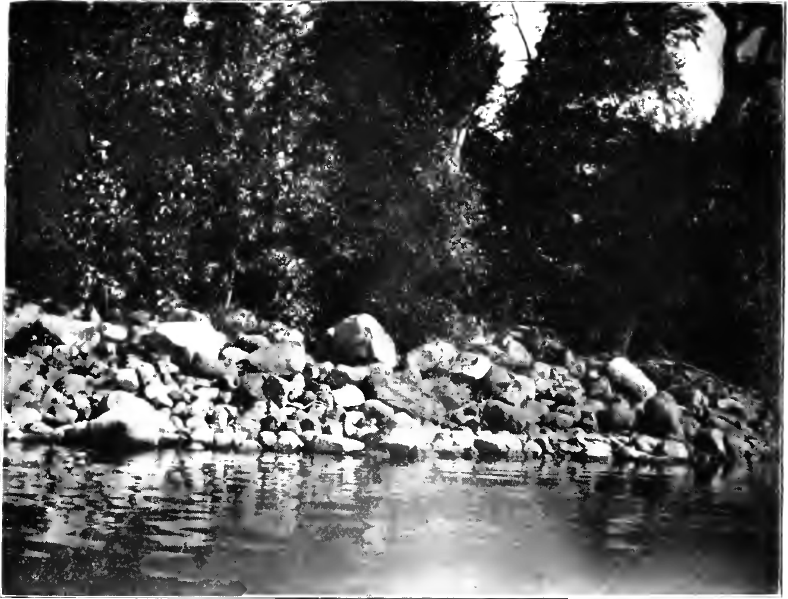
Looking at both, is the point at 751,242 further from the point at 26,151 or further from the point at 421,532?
the point at 26,151

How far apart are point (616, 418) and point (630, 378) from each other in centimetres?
13

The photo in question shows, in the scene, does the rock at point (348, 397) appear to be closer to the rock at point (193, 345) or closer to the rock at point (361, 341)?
the rock at point (361, 341)

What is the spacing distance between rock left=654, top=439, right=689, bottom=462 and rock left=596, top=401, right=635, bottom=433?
0.11 metres

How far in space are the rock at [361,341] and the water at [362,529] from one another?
309mm

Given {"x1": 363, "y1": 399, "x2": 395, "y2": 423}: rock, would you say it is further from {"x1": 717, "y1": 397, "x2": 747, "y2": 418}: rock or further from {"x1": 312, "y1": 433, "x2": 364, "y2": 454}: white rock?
{"x1": 717, "y1": 397, "x2": 747, "y2": 418}: rock

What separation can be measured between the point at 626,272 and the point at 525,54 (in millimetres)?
747

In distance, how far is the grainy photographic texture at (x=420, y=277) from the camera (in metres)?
3.75

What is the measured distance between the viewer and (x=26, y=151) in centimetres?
376

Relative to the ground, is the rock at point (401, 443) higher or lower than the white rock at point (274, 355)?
lower

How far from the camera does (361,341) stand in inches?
150

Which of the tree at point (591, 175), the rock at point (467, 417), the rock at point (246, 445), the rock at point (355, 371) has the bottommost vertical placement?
the rock at point (246, 445)

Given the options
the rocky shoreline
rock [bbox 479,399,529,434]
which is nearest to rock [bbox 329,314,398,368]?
the rocky shoreline

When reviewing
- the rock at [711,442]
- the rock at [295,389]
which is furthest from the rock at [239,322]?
the rock at [711,442]

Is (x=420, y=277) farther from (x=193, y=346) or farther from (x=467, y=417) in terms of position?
(x=193, y=346)
